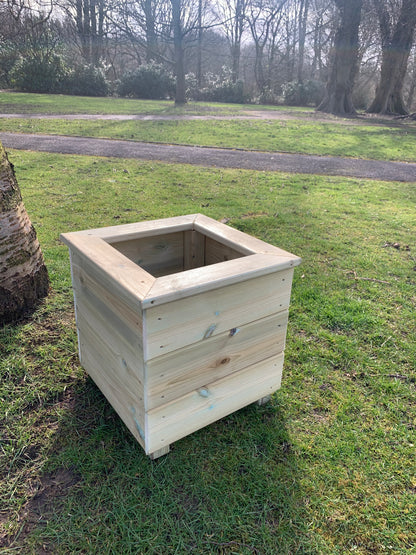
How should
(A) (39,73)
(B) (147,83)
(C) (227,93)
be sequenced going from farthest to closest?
(C) (227,93), (B) (147,83), (A) (39,73)

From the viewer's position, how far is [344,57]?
18438 millimetres

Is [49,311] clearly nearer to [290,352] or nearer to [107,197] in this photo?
[290,352]

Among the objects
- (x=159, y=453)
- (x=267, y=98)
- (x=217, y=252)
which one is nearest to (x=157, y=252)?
(x=217, y=252)

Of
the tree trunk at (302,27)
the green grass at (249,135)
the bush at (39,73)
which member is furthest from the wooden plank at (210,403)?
the tree trunk at (302,27)

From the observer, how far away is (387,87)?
20.4m

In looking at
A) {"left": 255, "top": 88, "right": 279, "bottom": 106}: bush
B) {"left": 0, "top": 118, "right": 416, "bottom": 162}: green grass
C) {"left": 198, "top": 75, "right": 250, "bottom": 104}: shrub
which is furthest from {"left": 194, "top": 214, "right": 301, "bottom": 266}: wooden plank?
{"left": 255, "top": 88, "right": 279, "bottom": 106}: bush

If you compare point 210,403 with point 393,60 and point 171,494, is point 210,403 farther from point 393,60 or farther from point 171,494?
point 393,60

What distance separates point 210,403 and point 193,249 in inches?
36.4

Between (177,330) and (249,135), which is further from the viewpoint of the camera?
(249,135)

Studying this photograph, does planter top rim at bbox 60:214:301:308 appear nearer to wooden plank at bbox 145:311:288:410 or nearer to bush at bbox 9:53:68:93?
wooden plank at bbox 145:311:288:410

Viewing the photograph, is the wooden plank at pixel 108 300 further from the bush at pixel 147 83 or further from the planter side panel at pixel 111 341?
the bush at pixel 147 83

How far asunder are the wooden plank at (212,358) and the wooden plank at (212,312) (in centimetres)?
4

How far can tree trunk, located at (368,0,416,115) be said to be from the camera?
64.2 ft

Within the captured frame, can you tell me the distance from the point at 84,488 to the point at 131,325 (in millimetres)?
706
